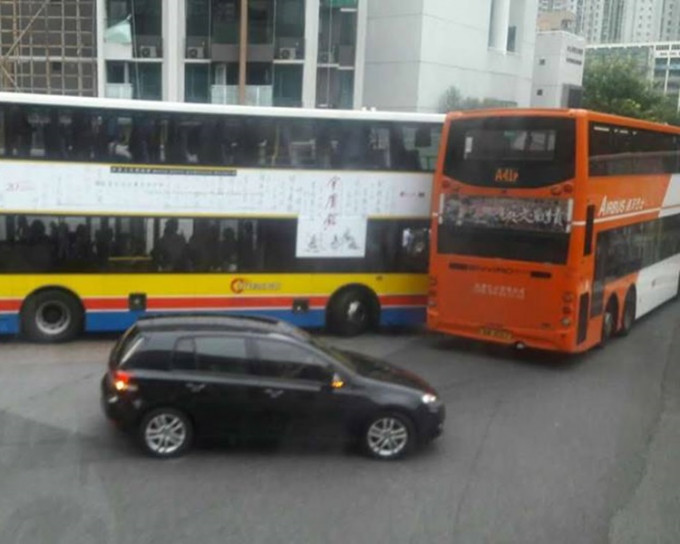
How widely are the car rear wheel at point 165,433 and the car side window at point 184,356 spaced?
1.38 ft

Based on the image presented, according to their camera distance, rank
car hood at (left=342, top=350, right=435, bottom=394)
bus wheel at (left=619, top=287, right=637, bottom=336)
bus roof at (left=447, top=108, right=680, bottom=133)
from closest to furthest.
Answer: car hood at (left=342, top=350, right=435, bottom=394) < bus roof at (left=447, top=108, right=680, bottom=133) < bus wheel at (left=619, top=287, right=637, bottom=336)

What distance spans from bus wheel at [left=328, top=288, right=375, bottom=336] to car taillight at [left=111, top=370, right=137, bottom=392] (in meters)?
6.24

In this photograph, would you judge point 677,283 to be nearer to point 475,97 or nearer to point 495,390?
point 495,390

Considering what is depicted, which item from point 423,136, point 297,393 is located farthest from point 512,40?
point 297,393

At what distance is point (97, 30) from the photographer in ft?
109

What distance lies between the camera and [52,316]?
41.2 feet

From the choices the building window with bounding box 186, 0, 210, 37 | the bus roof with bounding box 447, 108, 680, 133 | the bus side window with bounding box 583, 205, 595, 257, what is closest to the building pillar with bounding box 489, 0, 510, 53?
the building window with bounding box 186, 0, 210, 37

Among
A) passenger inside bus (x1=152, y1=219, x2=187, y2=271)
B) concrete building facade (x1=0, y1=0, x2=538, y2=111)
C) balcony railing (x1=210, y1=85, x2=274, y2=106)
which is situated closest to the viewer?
passenger inside bus (x1=152, y1=219, x2=187, y2=271)

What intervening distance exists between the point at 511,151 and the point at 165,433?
6611mm

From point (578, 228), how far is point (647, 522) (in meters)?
5.48

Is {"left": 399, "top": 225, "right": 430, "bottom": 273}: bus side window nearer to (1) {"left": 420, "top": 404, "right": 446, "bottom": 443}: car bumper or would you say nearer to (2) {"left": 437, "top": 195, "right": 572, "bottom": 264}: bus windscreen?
Answer: (2) {"left": 437, "top": 195, "right": 572, "bottom": 264}: bus windscreen

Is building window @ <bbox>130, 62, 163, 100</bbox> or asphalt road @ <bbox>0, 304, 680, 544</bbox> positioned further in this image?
building window @ <bbox>130, 62, 163, 100</bbox>

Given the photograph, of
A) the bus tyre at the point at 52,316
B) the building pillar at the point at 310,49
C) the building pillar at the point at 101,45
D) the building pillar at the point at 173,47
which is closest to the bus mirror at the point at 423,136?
the bus tyre at the point at 52,316

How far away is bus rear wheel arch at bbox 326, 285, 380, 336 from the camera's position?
13789 millimetres
